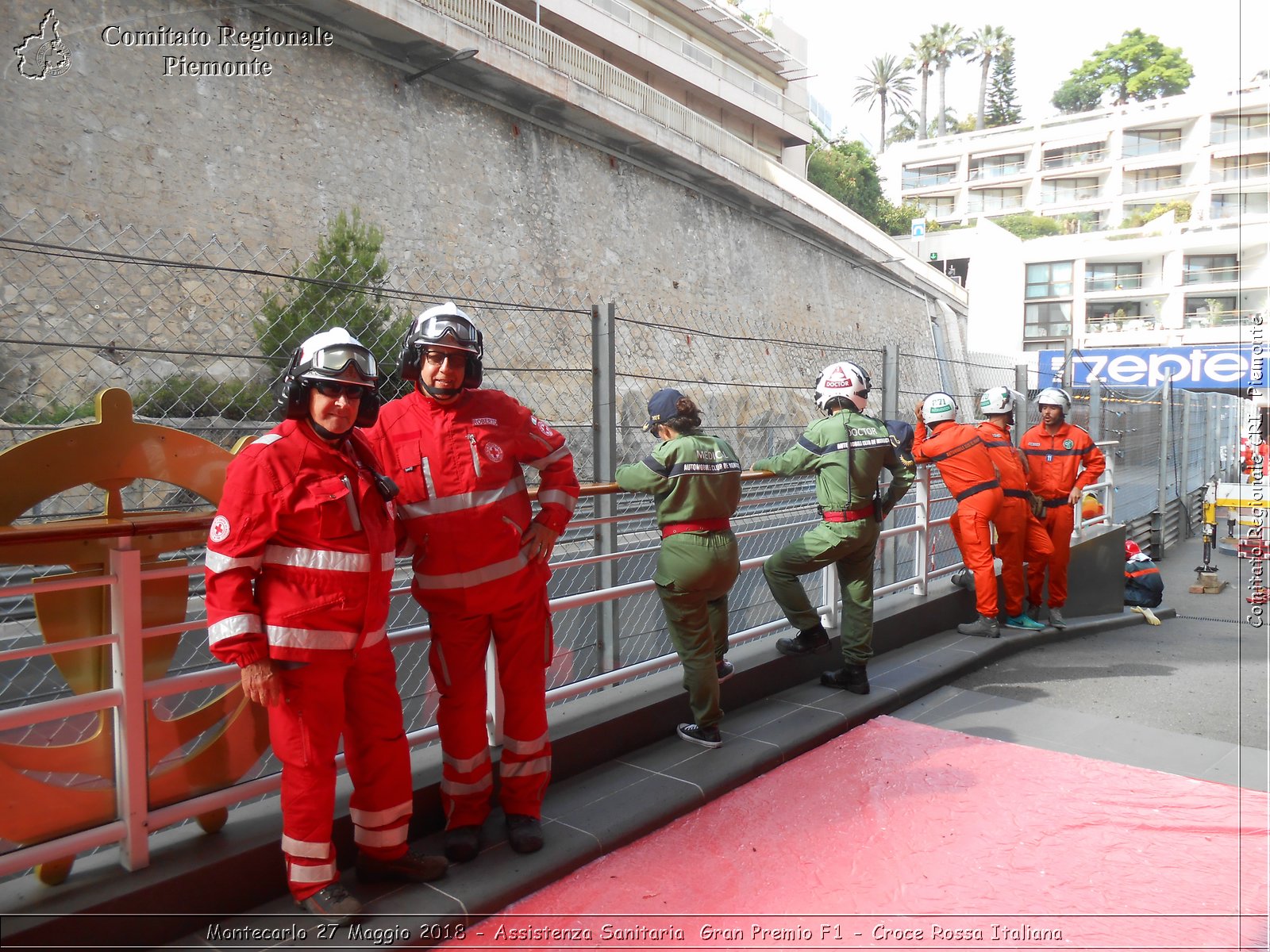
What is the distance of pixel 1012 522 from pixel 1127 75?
80.4 meters

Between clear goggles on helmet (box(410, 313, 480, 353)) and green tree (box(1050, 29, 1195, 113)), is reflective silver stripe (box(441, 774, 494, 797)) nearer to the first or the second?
clear goggles on helmet (box(410, 313, 480, 353))

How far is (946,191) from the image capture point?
65188 millimetres

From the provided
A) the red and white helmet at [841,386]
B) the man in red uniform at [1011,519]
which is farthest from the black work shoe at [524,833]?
the man in red uniform at [1011,519]

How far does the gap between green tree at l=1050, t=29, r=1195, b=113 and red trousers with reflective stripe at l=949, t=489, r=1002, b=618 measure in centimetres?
7363

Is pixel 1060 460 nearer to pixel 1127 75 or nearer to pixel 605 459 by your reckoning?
pixel 605 459

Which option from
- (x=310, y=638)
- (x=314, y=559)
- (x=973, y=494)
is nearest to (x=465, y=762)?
(x=310, y=638)

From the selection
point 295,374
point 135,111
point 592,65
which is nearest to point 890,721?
point 295,374

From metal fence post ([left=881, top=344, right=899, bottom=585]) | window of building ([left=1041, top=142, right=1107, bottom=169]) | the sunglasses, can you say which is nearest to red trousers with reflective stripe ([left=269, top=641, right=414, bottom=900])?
the sunglasses

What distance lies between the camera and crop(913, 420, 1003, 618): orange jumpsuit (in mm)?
6379

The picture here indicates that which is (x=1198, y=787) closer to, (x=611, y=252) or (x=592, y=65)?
(x=611, y=252)

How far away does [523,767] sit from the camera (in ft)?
10.4

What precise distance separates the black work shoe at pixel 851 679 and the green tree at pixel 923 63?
81943mm

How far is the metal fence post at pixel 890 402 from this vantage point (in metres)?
6.14

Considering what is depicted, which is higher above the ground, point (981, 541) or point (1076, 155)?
point (1076, 155)
